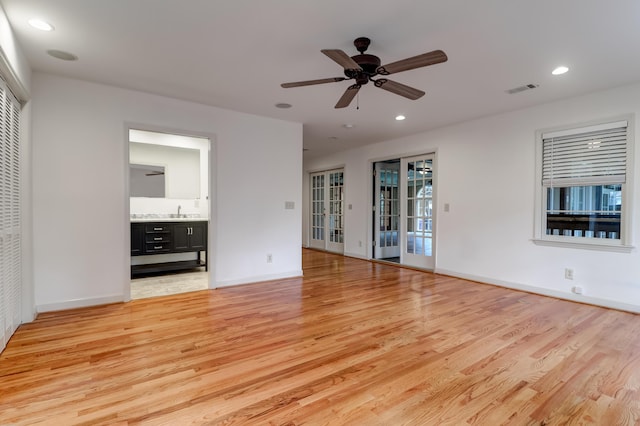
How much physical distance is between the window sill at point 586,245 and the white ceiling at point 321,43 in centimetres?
182

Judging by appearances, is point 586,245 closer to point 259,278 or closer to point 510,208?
point 510,208

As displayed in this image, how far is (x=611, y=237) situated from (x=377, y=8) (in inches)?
149

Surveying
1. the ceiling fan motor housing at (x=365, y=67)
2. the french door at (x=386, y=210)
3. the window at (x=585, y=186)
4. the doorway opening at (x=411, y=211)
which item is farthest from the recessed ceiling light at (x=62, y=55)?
the window at (x=585, y=186)

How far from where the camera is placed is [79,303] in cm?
354

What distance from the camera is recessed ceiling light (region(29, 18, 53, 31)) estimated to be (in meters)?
2.40

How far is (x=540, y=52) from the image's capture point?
9.27 feet

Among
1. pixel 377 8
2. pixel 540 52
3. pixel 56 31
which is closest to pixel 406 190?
pixel 540 52

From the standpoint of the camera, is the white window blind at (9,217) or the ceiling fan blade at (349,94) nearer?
the white window blind at (9,217)

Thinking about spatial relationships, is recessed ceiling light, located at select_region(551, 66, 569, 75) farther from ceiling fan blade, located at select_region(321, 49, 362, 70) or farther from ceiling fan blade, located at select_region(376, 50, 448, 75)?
ceiling fan blade, located at select_region(321, 49, 362, 70)

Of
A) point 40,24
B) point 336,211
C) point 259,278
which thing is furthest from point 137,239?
point 336,211

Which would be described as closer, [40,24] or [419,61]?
[419,61]

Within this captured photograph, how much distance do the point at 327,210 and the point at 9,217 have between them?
6.17 metres

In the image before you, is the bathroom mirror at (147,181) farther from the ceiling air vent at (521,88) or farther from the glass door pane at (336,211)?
the ceiling air vent at (521,88)

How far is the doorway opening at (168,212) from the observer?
4926 millimetres
